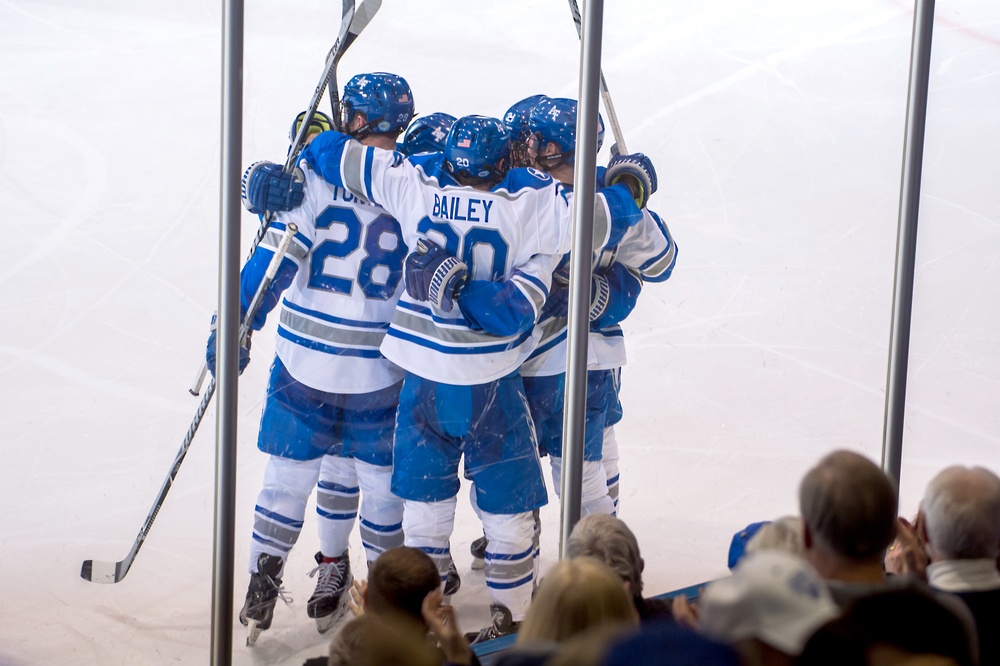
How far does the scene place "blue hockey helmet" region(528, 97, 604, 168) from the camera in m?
2.58

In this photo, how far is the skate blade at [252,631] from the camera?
7.75 ft

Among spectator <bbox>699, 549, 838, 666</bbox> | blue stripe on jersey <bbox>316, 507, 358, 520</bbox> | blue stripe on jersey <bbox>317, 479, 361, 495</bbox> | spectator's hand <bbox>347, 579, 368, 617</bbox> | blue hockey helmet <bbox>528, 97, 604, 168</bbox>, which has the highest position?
blue hockey helmet <bbox>528, 97, 604, 168</bbox>

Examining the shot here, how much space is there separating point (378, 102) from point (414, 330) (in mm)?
566

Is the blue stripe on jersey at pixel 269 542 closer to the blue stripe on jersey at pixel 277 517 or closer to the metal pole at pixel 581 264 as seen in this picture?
the blue stripe on jersey at pixel 277 517

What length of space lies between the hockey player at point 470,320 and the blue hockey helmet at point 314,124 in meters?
0.02

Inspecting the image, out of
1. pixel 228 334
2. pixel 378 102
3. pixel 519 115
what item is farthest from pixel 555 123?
pixel 228 334

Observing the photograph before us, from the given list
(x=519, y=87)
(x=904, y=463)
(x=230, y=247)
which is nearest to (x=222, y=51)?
(x=230, y=247)

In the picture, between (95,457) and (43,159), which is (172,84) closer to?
(43,159)

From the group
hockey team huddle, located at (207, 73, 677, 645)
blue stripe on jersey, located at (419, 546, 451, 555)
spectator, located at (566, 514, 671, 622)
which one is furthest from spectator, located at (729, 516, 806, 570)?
blue stripe on jersey, located at (419, 546, 451, 555)

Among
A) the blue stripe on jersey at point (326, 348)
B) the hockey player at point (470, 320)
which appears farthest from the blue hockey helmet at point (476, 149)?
the blue stripe on jersey at point (326, 348)

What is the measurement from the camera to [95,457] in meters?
2.26

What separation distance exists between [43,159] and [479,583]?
59.0 inches

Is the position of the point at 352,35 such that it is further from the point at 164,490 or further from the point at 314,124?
the point at 164,490

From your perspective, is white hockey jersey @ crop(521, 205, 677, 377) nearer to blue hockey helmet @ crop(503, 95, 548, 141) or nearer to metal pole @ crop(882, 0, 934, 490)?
blue hockey helmet @ crop(503, 95, 548, 141)
